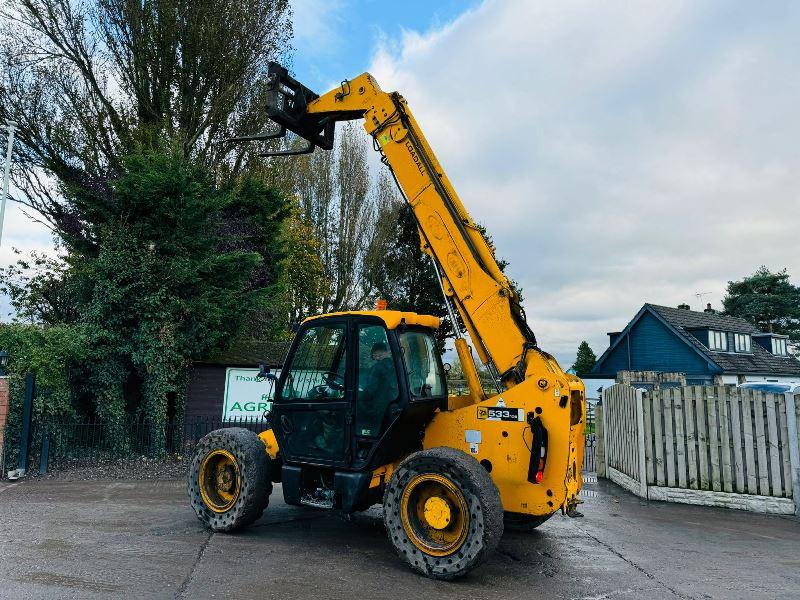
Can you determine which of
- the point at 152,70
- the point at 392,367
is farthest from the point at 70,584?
the point at 152,70

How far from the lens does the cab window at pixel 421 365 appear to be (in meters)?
5.46

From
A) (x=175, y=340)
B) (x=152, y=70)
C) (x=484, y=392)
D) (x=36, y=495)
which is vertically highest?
(x=152, y=70)

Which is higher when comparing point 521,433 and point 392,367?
point 392,367

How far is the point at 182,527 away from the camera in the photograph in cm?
628

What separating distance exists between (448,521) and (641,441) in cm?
506

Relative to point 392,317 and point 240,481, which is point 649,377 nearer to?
point 392,317

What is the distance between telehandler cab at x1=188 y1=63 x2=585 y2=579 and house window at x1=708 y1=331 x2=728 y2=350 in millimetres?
28200

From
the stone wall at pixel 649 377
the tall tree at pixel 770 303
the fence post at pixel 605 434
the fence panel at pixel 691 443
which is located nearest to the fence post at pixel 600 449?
the fence post at pixel 605 434

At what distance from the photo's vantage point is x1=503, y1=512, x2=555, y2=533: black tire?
18.5 ft

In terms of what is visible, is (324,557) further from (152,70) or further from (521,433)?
(152,70)

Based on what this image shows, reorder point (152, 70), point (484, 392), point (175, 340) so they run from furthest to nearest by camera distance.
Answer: point (152, 70), point (175, 340), point (484, 392)

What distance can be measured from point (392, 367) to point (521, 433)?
1.36m

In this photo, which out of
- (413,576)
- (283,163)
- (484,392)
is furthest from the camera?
(283,163)

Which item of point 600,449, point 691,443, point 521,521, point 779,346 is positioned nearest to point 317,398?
point 521,521
